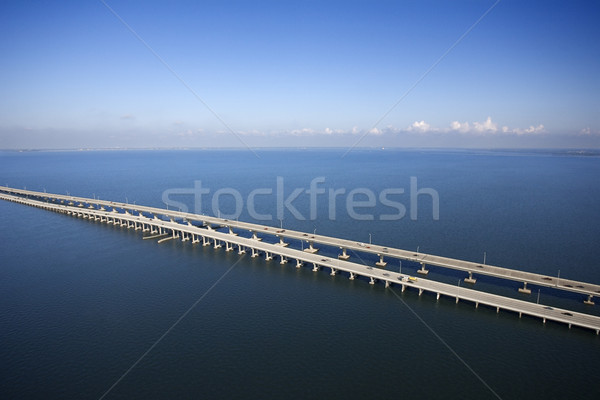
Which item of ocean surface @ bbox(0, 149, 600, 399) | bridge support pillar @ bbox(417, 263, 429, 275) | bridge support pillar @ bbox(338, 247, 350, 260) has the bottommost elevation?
ocean surface @ bbox(0, 149, 600, 399)

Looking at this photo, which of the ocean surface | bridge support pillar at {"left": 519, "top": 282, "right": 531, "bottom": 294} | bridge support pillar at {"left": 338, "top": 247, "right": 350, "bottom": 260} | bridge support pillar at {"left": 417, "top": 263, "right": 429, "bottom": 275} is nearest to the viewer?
the ocean surface

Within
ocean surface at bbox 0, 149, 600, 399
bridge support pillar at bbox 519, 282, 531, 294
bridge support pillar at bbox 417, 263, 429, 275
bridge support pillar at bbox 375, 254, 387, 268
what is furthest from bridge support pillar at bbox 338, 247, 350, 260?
bridge support pillar at bbox 519, 282, 531, 294

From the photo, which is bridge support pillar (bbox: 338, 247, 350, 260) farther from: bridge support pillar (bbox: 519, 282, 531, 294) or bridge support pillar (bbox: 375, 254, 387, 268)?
bridge support pillar (bbox: 519, 282, 531, 294)

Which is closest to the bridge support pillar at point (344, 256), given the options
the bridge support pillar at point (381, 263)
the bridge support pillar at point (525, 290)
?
the bridge support pillar at point (381, 263)

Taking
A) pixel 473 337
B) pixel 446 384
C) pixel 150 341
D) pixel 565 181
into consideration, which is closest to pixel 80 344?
pixel 150 341

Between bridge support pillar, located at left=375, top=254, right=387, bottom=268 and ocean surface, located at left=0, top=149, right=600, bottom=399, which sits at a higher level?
bridge support pillar, located at left=375, top=254, right=387, bottom=268

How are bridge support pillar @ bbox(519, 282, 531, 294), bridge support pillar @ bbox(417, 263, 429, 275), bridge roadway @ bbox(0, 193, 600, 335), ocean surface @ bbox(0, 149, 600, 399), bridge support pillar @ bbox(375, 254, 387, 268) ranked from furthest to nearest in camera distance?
bridge support pillar @ bbox(375, 254, 387, 268) < bridge support pillar @ bbox(417, 263, 429, 275) < bridge support pillar @ bbox(519, 282, 531, 294) < bridge roadway @ bbox(0, 193, 600, 335) < ocean surface @ bbox(0, 149, 600, 399)

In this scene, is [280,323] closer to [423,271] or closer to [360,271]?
[360,271]

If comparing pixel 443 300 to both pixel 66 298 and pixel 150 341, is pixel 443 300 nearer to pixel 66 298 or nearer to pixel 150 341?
pixel 150 341

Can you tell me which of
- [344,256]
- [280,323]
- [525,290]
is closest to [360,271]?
[344,256]
